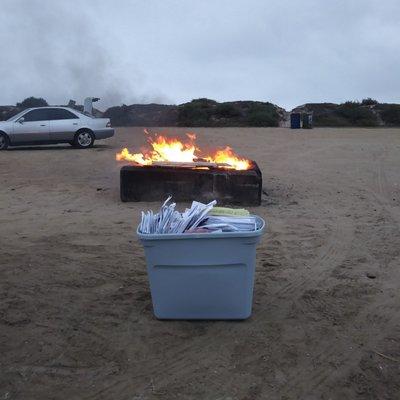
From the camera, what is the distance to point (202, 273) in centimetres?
402

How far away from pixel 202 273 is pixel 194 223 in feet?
1.16

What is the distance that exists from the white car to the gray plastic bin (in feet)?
48.1

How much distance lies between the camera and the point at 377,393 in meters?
3.32

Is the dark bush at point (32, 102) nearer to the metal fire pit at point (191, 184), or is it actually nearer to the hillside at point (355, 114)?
the hillside at point (355, 114)

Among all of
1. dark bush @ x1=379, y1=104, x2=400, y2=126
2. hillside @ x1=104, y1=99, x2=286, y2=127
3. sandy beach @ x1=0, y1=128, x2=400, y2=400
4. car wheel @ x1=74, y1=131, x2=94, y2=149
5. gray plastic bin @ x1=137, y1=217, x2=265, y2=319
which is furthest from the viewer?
dark bush @ x1=379, y1=104, x2=400, y2=126

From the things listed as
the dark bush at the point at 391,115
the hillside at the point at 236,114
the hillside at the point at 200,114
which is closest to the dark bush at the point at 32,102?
the hillside at the point at 236,114

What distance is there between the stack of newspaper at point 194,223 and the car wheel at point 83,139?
14.6 meters

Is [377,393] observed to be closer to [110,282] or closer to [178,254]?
[178,254]

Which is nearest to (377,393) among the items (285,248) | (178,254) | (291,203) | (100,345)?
(178,254)

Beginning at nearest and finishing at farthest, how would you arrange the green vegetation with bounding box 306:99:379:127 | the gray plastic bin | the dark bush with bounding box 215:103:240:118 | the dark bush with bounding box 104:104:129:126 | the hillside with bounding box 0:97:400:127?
the gray plastic bin → the dark bush with bounding box 104:104:129:126 → the hillside with bounding box 0:97:400:127 → the green vegetation with bounding box 306:99:379:127 → the dark bush with bounding box 215:103:240:118

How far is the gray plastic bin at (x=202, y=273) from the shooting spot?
392cm

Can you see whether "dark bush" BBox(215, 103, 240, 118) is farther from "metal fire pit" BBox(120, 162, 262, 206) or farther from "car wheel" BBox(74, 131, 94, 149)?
"metal fire pit" BBox(120, 162, 262, 206)

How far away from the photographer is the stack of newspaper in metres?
3.98

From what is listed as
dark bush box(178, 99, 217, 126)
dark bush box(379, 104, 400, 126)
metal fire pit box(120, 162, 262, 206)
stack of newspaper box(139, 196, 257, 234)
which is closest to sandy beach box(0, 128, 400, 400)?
metal fire pit box(120, 162, 262, 206)
